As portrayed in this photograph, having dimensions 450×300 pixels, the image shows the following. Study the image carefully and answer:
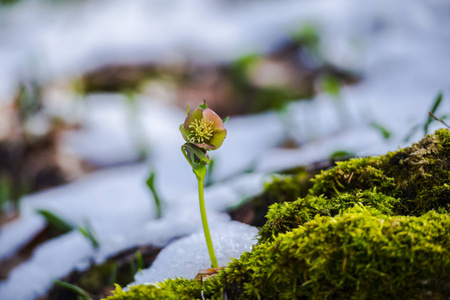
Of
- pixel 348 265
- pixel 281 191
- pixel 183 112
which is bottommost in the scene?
pixel 348 265

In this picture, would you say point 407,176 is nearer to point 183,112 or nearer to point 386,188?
point 386,188

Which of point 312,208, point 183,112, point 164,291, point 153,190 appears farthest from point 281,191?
point 183,112

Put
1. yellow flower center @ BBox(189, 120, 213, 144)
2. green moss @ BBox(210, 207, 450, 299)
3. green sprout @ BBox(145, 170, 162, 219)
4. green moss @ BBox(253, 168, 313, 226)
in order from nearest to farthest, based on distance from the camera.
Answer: green moss @ BBox(210, 207, 450, 299)
yellow flower center @ BBox(189, 120, 213, 144)
green moss @ BBox(253, 168, 313, 226)
green sprout @ BBox(145, 170, 162, 219)

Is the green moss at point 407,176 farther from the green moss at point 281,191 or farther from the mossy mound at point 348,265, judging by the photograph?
the green moss at point 281,191

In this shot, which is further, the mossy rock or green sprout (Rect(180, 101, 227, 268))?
green sprout (Rect(180, 101, 227, 268))

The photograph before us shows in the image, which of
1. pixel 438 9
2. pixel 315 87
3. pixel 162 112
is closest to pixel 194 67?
pixel 162 112

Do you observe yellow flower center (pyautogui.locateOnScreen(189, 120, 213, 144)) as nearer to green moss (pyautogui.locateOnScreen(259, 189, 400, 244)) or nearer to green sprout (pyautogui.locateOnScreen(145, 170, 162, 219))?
green moss (pyautogui.locateOnScreen(259, 189, 400, 244))

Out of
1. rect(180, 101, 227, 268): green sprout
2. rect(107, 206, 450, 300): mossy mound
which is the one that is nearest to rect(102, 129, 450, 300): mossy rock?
rect(107, 206, 450, 300): mossy mound
